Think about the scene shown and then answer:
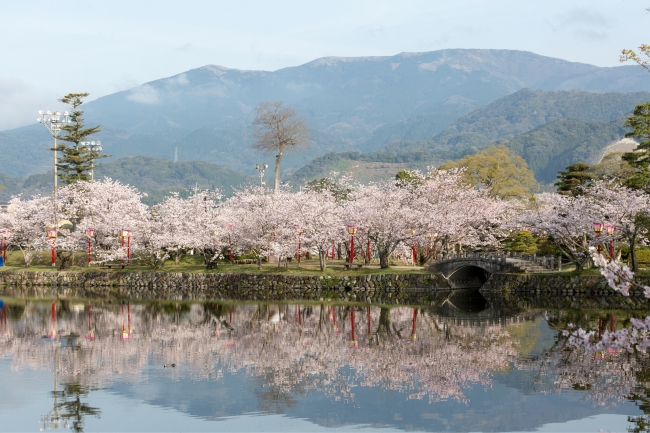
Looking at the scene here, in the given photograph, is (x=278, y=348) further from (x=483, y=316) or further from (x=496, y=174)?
(x=496, y=174)

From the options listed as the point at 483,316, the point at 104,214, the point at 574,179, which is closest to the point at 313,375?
the point at 483,316

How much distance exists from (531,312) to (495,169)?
42072 mm

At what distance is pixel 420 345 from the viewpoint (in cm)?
2717

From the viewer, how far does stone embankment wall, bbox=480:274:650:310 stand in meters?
41.7

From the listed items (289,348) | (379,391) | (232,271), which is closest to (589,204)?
(232,271)

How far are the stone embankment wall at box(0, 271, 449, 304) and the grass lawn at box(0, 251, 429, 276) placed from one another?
0.96 m

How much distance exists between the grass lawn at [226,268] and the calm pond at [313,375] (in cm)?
1527

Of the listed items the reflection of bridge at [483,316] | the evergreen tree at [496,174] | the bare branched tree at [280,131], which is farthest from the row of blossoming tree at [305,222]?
the evergreen tree at [496,174]

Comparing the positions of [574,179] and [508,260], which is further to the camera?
[574,179]

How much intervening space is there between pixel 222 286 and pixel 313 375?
3117 centimetres

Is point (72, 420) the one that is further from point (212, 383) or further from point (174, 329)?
point (174, 329)

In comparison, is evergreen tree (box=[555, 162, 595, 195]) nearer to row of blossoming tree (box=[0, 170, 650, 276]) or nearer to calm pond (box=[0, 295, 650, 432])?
row of blossoming tree (box=[0, 170, 650, 276])

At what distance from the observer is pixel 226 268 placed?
2168 inches

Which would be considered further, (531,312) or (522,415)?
(531,312)
